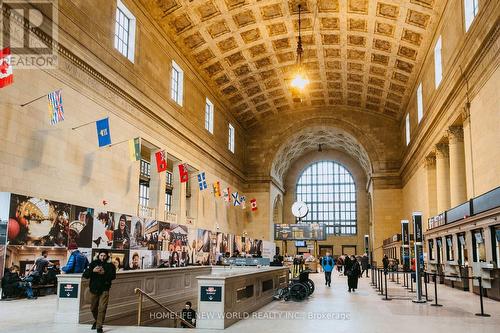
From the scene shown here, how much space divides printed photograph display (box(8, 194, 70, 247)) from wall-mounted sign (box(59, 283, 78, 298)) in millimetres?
3778

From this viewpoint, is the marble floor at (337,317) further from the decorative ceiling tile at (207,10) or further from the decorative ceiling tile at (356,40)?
the decorative ceiling tile at (356,40)

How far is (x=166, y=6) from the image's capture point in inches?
857

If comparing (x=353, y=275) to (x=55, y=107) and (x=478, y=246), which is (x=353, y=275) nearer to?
(x=478, y=246)

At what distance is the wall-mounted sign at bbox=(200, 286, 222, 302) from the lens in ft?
29.6

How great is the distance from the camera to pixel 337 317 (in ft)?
33.4

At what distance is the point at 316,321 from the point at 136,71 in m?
14.3

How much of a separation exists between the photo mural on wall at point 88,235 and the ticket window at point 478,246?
11945 millimetres

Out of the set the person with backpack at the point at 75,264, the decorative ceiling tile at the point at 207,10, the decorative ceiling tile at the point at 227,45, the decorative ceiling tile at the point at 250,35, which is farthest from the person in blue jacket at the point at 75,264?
the decorative ceiling tile at the point at 250,35

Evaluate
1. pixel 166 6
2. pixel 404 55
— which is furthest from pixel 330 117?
pixel 166 6

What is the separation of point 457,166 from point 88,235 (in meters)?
15.5

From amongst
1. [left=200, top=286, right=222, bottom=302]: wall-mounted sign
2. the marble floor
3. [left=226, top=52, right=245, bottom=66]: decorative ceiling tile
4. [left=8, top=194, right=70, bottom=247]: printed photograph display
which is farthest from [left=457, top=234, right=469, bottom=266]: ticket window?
[left=226, top=52, right=245, bottom=66]: decorative ceiling tile

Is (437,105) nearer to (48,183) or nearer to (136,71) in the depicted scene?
(136,71)

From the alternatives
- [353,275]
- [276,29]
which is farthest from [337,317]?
[276,29]

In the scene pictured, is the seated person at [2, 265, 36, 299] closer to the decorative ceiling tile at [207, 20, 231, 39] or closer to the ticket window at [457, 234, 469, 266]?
the ticket window at [457, 234, 469, 266]
